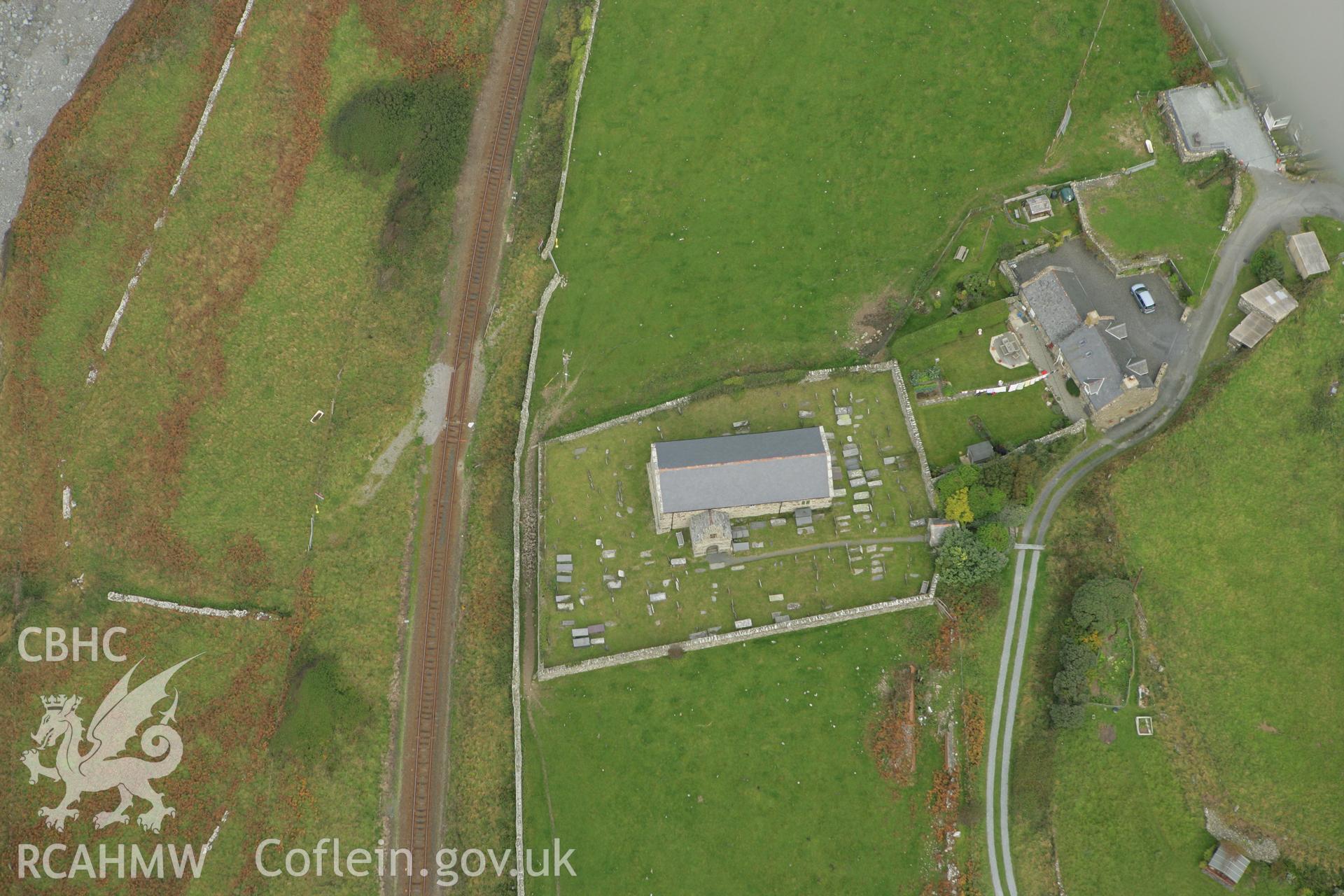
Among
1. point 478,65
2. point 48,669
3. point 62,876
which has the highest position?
point 478,65

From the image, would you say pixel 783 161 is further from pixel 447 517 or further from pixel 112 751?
pixel 112 751

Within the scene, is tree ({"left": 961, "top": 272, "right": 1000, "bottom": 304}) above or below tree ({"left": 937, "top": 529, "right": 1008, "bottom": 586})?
above

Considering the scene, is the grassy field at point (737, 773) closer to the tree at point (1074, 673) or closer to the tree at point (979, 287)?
the tree at point (1074, 673)

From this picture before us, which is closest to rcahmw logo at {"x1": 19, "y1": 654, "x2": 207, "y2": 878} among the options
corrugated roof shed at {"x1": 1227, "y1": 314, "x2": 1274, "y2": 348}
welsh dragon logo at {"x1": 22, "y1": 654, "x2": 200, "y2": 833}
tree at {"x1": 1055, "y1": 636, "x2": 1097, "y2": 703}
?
welsh dragon logo at {"x1": 22, "y1": 654, "x2": 200, "y2": 833}

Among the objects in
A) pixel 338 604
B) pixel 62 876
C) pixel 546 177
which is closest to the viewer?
pixel 62 876

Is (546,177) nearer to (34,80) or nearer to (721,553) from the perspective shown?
(721,553)

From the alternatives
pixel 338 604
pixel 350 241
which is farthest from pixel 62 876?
pixel 350 241

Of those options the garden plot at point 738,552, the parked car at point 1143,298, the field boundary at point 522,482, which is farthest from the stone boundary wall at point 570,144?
the parked car at point 1143,298

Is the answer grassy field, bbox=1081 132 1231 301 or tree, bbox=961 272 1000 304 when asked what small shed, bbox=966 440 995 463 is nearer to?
tree, bbox=961 272 1000 304
